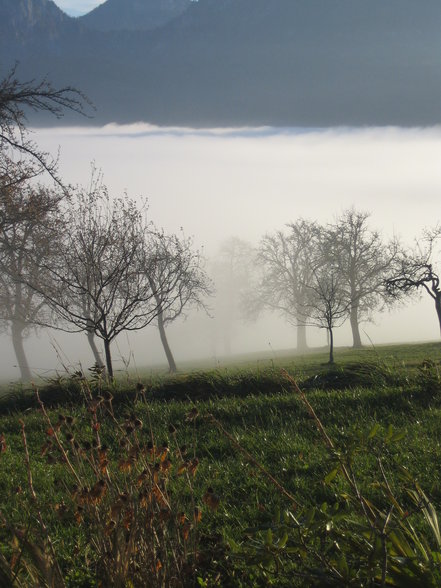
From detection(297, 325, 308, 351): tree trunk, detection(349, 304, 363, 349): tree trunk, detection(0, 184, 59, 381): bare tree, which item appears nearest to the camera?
detection(0, 184, 59, 381): bare tree

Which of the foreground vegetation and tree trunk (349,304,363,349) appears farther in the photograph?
tree trunk (349,304,363,349)

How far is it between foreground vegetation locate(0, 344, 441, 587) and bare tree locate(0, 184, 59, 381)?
441 inches

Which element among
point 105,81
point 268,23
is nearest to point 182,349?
point 105,81

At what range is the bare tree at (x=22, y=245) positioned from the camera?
21688 millimetres

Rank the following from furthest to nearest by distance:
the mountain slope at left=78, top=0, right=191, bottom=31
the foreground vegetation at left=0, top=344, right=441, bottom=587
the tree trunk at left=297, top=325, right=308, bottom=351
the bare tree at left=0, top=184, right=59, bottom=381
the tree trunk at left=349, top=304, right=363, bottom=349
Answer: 1. the mountain slope at left=78, top=0, right=191, bottom=31
2. the tree trunk at left=297, top=325, right=308, bottom=351
3. the tree trunk at left=349, top=304, right=363, bottom=349
4. the bare tree at left=0, top=184, right=59, bottom=381
5. the foreground vegetation at left=0, top=344, right=441, bottom=587

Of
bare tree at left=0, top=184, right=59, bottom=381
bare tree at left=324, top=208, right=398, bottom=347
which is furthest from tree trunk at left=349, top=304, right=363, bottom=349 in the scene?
bare tree at left=0, top=184, right=59, bottom=381

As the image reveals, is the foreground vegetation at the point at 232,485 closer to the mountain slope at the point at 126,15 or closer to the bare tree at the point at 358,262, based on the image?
the bare tree at the point at 358,262

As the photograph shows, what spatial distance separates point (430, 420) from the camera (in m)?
7.20

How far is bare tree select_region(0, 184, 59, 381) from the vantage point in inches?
854

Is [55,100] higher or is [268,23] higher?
[268,23]

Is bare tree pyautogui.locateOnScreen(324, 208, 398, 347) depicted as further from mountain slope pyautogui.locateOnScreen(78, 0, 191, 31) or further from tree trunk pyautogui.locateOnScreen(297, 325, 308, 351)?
mountain slope pyautogui.locateOnScreen(78, 0, 191, 31)

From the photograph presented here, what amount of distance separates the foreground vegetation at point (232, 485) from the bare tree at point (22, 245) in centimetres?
1120

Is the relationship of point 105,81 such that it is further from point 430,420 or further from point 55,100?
point 430,420

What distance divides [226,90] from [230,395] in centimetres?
16931
